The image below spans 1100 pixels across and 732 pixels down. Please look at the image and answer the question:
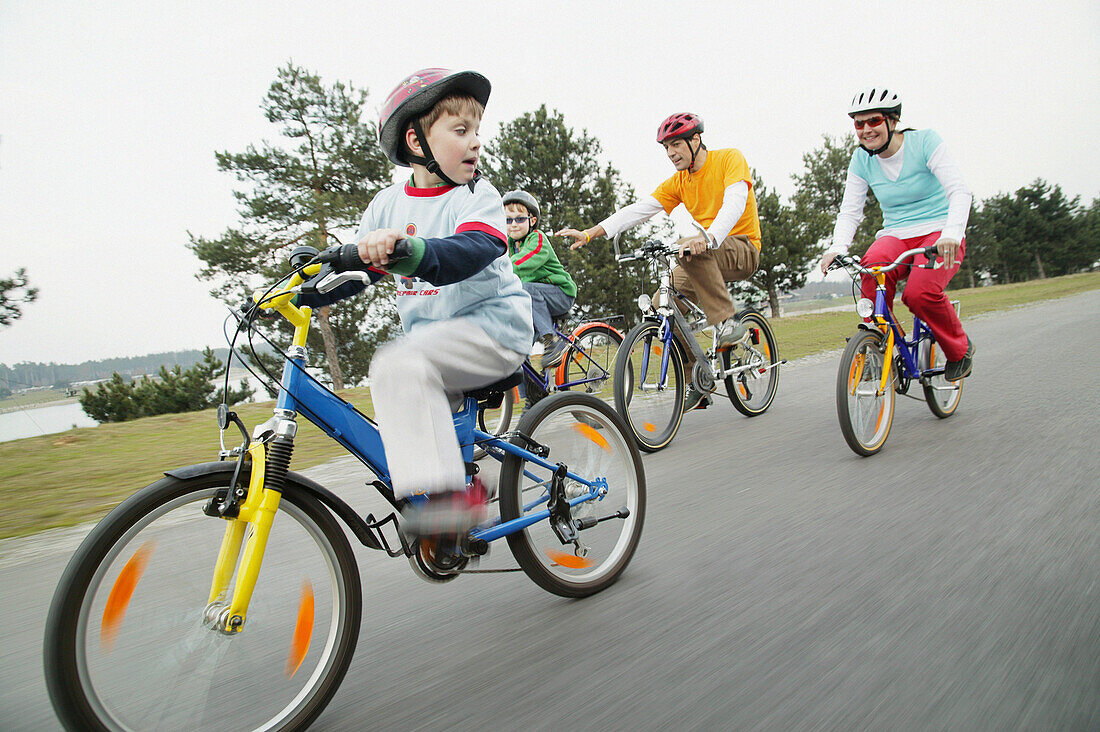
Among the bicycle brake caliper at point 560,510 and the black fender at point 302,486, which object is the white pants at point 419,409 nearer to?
the black fender at point 302,486

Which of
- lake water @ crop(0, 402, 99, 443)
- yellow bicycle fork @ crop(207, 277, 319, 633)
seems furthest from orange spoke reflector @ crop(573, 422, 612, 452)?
lake water @ crop(0, 402, 99, 443)

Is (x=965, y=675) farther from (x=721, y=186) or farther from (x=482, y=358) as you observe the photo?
(x=721, y=186)

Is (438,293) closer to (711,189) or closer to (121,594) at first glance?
(121,594)

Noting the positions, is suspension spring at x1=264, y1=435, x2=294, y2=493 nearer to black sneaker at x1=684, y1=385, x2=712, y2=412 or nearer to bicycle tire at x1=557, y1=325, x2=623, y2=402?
black sneaker at x1=684, y1=385, x2=712, y2=412

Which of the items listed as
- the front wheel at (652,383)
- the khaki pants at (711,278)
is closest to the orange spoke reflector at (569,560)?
the front wheel at (652,383)

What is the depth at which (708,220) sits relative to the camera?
5.99m

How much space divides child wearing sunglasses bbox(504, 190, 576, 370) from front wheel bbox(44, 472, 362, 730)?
4.17 meters

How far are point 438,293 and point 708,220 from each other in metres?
4.03

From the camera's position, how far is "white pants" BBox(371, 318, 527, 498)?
2.21m

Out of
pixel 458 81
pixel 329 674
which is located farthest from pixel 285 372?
pixel 458 81

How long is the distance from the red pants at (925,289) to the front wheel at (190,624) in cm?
426

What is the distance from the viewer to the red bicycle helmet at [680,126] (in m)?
5.64

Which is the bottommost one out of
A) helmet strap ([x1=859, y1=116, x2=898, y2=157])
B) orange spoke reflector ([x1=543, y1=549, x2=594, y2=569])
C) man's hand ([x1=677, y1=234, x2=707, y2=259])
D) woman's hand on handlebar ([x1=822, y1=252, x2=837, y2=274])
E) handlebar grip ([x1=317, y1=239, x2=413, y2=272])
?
orange spoke reflector ([x1=543, y1=549, x2=594, y2=569])

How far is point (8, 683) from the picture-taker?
7.75 feet
